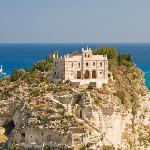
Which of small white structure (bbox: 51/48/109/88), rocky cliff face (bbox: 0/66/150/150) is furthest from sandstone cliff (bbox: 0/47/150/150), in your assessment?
small white structure (bbox: 51/48/109/88)

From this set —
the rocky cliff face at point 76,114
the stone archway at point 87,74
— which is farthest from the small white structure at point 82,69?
the rocky cliff face at point 76,114

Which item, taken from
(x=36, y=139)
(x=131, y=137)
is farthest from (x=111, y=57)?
(x=36, y=139)

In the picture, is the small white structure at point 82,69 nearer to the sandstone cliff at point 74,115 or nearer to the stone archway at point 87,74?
the stone archway at point 87,74

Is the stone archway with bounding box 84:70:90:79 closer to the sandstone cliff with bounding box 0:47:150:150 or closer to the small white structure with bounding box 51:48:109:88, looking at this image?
the small white structure with bounding box 51:48:109:88

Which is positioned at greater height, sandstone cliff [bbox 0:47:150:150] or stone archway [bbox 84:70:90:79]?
stone archway [bbox 84:70:90:79]

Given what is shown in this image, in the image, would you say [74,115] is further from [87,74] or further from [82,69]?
[87,74]

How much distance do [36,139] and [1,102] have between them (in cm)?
1000

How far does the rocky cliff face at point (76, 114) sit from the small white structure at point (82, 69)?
Result: 1.39 meters

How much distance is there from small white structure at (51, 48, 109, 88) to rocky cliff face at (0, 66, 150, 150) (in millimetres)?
1389

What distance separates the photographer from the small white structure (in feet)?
215

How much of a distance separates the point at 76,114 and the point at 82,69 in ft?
28.4

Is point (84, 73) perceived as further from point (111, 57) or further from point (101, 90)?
point (111, 57)

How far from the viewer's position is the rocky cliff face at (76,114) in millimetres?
56688

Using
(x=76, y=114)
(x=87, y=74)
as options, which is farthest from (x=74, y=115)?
(x=87, y=74)
